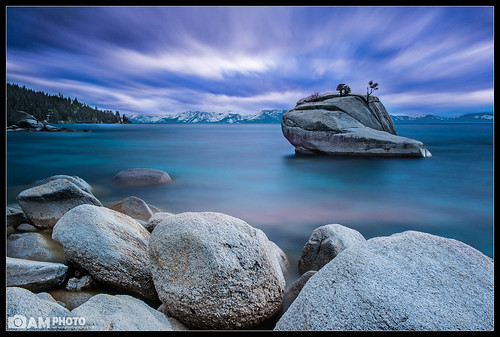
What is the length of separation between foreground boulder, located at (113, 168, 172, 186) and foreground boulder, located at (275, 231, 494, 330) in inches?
395

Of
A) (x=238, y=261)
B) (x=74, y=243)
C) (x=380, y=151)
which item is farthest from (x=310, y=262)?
(x=380, y=151)

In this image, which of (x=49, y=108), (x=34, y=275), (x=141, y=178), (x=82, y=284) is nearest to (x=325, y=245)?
(x=82, y=284)

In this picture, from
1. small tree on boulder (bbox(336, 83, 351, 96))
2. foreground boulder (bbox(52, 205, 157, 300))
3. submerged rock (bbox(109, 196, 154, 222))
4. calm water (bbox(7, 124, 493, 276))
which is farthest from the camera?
small tree on boulder (bbox(336, 83, 351, 96))

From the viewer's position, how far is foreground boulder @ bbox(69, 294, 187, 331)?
2.44 meters

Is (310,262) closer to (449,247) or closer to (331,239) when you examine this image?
(331,239)

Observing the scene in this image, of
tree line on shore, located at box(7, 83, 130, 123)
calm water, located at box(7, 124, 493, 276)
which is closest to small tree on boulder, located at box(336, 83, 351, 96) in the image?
calm water, located at box(7, 124, 493, 276)

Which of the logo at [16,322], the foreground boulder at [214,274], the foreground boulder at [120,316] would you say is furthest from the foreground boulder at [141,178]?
the logo at [16,322]

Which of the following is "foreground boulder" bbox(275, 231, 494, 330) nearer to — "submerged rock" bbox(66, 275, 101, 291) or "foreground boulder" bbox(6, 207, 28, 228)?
"submerged rock" bbox(66, 275, 101, 291)

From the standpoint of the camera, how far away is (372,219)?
8008mm

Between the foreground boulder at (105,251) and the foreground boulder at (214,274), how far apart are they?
2.50 feet

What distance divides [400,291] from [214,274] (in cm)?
180

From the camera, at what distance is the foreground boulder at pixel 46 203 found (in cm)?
618

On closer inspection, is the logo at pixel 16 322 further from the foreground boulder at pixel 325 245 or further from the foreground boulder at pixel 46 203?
the foreground boulder at pixel 46 203

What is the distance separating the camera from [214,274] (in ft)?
9.95
